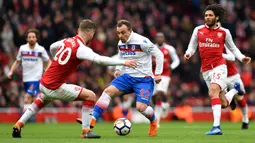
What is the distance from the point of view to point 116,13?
27922 mm

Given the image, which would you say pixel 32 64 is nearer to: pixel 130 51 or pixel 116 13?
pixel 130 51

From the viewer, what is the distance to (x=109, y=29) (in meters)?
26.9

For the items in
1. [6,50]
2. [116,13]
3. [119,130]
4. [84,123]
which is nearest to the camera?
[84,123]

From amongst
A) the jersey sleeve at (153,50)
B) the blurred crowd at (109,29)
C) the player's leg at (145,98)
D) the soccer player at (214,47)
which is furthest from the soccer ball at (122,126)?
the blurred crowd at (109,29)

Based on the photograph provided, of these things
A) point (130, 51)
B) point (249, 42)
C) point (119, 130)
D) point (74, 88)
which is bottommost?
point (119, 130)

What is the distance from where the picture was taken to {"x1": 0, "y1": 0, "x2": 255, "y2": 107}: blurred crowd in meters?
24.2

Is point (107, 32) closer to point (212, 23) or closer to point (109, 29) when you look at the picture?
point (109, 29)

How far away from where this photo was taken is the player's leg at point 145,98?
12805 millimetres

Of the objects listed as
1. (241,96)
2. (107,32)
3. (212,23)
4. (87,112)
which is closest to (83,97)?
(87,112)

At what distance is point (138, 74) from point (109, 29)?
14.0 m

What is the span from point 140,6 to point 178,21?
1947 millimetres

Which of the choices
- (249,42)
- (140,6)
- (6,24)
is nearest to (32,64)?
(6,24)

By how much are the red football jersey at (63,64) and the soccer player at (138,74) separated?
1217mm

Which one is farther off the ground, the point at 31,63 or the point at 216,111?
the point at 31,63
